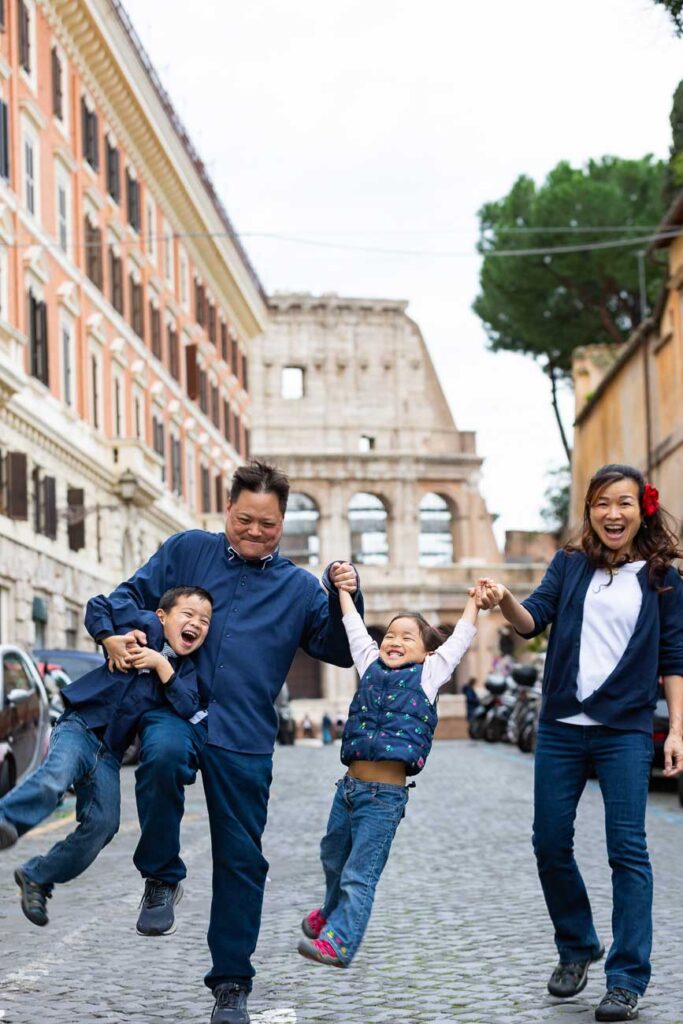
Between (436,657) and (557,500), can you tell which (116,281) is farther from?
(436,657)

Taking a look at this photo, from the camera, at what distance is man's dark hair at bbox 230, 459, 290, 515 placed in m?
5.74

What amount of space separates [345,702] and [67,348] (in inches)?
1333

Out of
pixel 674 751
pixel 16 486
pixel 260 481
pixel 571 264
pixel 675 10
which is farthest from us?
pixel 571 264

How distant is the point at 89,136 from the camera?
3744 cm

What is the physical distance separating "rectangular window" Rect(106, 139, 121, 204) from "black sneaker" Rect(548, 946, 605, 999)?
1343 inches

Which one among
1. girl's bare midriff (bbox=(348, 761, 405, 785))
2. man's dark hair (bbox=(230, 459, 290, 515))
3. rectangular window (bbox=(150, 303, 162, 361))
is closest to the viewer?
man's dark hair (bbox=(230, 459, 290, 515))

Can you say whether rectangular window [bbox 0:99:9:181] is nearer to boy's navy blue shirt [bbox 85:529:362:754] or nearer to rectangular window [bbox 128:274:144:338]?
rectangular window [bbox 128:274:144:338]

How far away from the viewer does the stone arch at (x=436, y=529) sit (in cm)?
7162

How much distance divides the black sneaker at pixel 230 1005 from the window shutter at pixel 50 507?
88.8ft

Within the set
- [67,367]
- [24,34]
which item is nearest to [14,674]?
[24,34]

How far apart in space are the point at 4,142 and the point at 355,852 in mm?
25674

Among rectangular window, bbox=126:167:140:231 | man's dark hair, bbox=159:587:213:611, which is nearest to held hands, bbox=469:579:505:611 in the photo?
man's dark hair, bbox=159:587:213:611

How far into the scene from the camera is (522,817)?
1612 centimetres

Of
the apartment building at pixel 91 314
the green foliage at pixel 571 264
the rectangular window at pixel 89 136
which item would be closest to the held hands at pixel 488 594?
the apartment building at pixel 91 314
